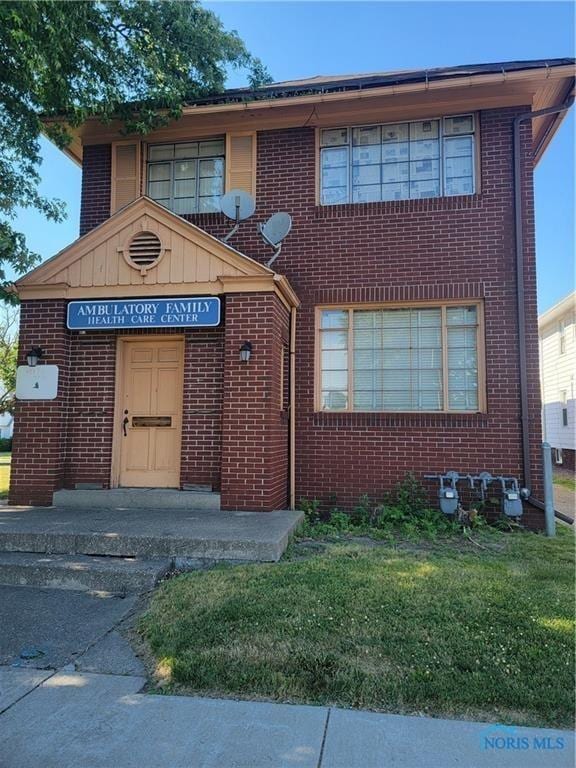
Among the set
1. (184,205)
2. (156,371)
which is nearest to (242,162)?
(184,205)

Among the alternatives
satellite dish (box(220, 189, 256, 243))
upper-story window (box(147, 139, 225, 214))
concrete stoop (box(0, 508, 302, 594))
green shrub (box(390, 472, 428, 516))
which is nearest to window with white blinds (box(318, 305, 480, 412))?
green shrub (box(390, 472, 428, 516))

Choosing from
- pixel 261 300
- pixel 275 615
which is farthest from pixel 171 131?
pixel 275 615

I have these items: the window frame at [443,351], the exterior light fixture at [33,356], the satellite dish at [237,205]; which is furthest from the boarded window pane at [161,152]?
the exterior light fixture at [33,356]

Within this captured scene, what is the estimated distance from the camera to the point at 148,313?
7.36 m

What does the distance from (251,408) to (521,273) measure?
4.25m

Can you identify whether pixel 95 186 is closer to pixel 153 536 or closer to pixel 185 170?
pixel 185 170

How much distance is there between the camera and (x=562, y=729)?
9.52ft

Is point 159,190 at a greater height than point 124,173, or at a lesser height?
lesser

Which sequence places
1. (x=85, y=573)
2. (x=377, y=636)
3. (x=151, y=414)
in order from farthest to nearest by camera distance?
(x=151, y=414), (x=85, y=573), (x=377, y=636)

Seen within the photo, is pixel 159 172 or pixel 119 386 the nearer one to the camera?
pixel 119 386

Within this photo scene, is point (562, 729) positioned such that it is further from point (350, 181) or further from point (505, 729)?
point (350, 181)

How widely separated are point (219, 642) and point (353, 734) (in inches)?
47.0

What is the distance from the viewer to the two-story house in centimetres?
742

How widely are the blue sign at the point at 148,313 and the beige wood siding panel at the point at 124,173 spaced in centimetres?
239
